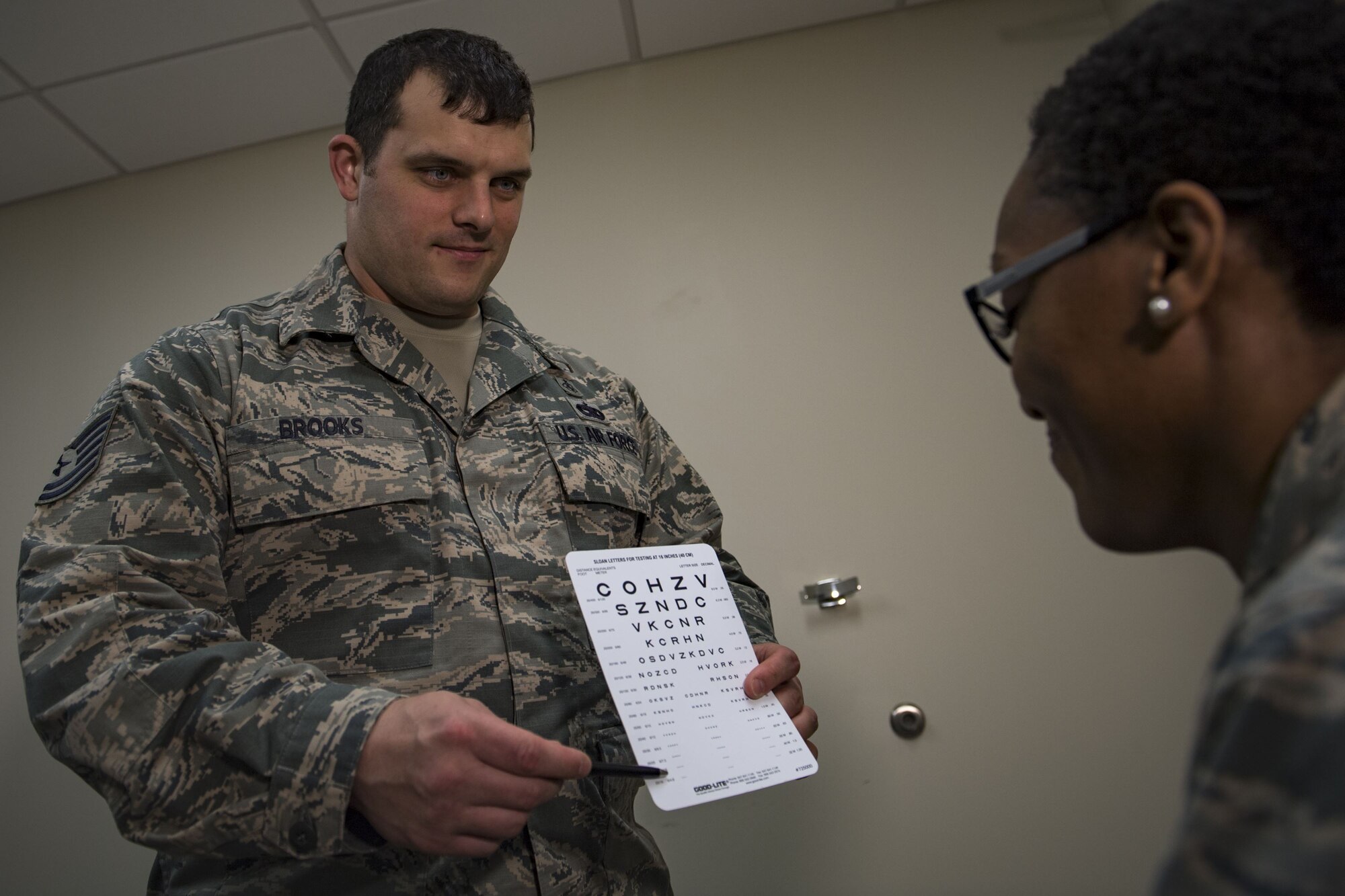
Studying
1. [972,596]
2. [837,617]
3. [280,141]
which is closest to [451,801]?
[837,617]

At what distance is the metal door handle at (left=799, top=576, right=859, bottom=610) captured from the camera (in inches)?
77.7

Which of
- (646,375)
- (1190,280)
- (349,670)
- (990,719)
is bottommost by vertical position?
(990,719)

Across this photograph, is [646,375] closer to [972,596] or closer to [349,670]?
[972,596]

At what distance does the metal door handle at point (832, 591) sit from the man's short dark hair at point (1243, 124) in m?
1.40

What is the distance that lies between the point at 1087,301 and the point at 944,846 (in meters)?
1.53

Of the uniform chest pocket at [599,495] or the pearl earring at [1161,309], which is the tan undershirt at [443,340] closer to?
the uniform chest pocket at [599,495]

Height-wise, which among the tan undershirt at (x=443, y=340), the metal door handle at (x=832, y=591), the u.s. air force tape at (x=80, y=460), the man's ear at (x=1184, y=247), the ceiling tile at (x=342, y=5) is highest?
the ceiling tile at (x=342, y=5)

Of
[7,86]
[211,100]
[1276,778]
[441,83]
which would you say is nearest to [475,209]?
[441,83]

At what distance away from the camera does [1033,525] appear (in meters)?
2.02

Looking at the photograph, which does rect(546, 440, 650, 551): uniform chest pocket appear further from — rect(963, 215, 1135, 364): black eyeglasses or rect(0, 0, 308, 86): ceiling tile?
rect(0, 0, 308, 86): ceiling tile

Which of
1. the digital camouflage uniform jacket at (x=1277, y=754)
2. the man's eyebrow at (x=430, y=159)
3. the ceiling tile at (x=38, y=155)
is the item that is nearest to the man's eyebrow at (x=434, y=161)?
the man's eyebrow at (x=430, y=159)

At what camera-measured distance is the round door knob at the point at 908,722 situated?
191 cm

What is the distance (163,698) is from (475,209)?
77cm

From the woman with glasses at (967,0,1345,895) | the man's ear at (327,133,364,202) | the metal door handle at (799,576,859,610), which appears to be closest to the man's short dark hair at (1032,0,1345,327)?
the woman with glasses at (967,0,1345,895)
